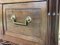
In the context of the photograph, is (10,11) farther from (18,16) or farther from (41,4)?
(41,4)

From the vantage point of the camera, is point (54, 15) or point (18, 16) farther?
point (18, 16)

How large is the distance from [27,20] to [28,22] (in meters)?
0.01

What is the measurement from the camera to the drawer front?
0.49 metres

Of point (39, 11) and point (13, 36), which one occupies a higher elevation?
point (39, 11)

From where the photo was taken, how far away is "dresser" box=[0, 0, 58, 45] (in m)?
0.47

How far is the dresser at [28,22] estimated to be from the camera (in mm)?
473

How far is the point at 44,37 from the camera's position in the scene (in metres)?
0.49

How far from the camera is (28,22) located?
0.55 meters

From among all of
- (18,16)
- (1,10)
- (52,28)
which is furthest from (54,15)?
(1,10)

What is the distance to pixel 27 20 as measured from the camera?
55cm

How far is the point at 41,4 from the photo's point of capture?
493 millimetres

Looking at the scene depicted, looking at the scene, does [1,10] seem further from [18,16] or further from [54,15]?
[54,15]

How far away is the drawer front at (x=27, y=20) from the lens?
49 centimetres

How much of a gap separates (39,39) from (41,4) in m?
0.14
